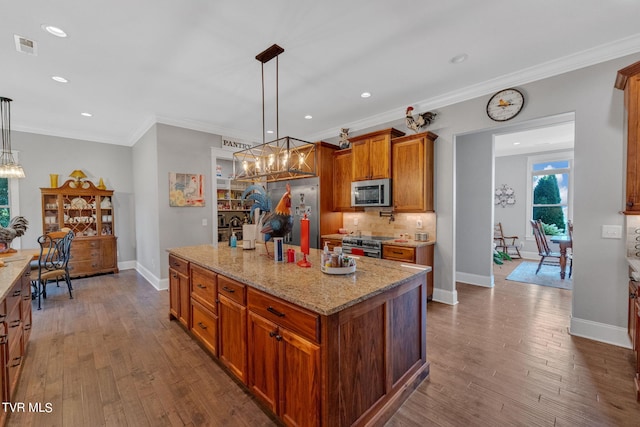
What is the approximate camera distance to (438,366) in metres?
2.34

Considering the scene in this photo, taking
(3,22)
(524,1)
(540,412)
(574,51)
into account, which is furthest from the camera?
(574,51)

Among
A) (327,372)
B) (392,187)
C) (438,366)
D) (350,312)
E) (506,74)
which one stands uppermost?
(506,74)

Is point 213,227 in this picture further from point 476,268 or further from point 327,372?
point 476,268

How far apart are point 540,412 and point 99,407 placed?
9.73ft

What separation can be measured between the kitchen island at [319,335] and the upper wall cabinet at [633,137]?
1.89 metres

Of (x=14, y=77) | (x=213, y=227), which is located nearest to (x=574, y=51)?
(x=213, y=227)

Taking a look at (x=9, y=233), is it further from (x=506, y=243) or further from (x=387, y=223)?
(x=506, y=243)

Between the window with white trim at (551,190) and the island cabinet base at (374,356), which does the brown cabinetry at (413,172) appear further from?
the window with white trim at (551,190)

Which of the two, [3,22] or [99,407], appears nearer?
[99,407]

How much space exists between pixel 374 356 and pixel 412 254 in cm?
216

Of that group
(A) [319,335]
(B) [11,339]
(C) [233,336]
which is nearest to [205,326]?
(C) [233,336]

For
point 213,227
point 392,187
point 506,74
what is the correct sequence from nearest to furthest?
point 506,74, point 392,187, point 213,227

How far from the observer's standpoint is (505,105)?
327 cm

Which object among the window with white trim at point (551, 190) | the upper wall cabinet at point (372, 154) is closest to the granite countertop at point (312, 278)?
the upper wall cabinet at point (372, 154)
